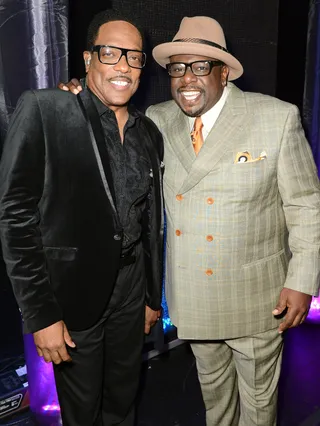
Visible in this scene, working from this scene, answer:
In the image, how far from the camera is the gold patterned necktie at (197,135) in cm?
220

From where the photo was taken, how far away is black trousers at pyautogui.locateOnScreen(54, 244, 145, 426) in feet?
7.02

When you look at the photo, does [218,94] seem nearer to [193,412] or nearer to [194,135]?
[194,135]

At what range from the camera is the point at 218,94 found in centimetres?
219

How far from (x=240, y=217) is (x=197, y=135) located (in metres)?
0.44

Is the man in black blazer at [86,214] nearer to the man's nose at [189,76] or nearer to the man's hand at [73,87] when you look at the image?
the man's hand at [73,87]

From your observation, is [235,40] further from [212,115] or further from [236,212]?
[236,212]

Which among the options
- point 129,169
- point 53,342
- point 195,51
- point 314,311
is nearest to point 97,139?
point 129,169

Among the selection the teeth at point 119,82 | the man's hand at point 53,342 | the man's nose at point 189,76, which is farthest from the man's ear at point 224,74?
the man's hand at point 53,342

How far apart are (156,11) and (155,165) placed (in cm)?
138

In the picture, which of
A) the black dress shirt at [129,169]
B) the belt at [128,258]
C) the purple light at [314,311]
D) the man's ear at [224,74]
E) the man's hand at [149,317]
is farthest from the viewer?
the purple light at [314,311]

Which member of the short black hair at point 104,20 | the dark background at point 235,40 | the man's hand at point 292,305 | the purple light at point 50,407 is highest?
the dark background at point 235,40

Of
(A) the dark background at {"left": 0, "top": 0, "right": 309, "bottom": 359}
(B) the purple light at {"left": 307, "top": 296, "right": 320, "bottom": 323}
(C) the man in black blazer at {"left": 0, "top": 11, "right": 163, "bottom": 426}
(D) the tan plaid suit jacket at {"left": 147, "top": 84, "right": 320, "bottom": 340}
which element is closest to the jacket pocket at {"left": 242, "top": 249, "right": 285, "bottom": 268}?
(D) the tan plaid suit jacket at {"left": 147, "top": 84, "right": 320, "bottom": 340}

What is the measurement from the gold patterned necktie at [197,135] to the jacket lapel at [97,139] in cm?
48

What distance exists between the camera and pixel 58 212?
6.23ft
